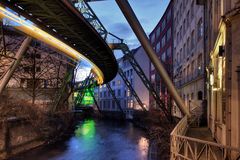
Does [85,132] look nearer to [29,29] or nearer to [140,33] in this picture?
[29,29]

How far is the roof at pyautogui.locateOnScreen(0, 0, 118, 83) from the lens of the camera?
1201cm

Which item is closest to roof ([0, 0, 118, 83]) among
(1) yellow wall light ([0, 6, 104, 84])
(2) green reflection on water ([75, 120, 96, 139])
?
(1) yellow wall light ([0, 6, 104, 84])

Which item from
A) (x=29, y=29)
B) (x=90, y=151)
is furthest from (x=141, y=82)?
(x=29, y=29)

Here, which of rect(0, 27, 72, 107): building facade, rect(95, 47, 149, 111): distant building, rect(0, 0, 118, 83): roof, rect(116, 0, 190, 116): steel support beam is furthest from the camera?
rect(95, 47, 149, 111): distant building

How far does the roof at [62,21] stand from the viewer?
12.0m

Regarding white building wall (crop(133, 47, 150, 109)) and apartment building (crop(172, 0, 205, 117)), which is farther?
white building wall (crop(133, 47, 150, 109))

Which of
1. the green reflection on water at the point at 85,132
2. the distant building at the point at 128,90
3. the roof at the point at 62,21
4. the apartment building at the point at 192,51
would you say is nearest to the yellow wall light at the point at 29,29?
the roof at the point at 62,21

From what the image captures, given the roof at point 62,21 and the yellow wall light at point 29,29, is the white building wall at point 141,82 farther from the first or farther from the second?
the roof at point 62,21

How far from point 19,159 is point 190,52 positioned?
859 inches

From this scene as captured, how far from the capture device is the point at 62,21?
13977mm

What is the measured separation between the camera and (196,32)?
28.7 meters

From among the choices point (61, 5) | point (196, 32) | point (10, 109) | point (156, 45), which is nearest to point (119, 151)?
point (10, 109)

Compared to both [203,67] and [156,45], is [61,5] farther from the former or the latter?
[156,45]

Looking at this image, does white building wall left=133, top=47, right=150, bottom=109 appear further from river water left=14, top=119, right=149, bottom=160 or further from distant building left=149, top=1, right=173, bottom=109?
river water left=14, top=119, right=149, bottom=160
